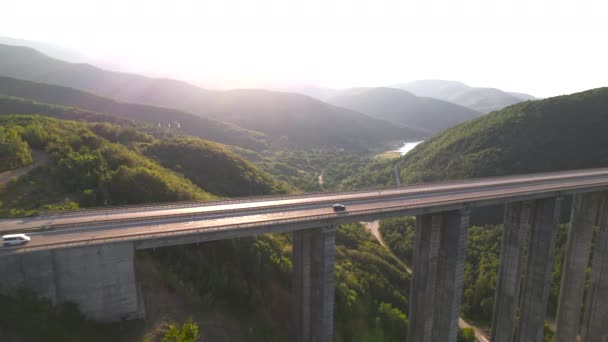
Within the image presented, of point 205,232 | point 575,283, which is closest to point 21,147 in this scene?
point 205,232

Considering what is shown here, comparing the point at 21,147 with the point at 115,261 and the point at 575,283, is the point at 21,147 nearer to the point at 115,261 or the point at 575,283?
the point at 115,261

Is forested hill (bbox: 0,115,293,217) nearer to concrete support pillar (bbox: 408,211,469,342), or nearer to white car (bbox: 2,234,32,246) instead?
white car (bbox: 2,234,32,246)

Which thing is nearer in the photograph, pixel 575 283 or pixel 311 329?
pixel 311 329

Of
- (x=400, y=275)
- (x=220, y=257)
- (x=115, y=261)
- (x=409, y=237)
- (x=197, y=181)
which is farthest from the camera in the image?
(x=409, y=237)

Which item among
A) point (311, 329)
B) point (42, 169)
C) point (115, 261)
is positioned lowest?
point (311, 329)

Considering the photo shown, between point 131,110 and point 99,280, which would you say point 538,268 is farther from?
point 131,110

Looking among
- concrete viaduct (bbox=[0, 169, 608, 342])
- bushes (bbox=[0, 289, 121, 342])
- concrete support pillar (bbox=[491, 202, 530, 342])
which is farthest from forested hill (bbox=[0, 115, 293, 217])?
concrete support pillar (bbox=[491, 202, 530, 342])

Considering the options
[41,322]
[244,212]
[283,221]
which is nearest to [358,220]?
[283,221]

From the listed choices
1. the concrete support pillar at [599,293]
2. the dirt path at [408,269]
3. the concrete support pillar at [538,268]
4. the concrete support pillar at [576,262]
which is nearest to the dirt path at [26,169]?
the dirt path at [408,269]
